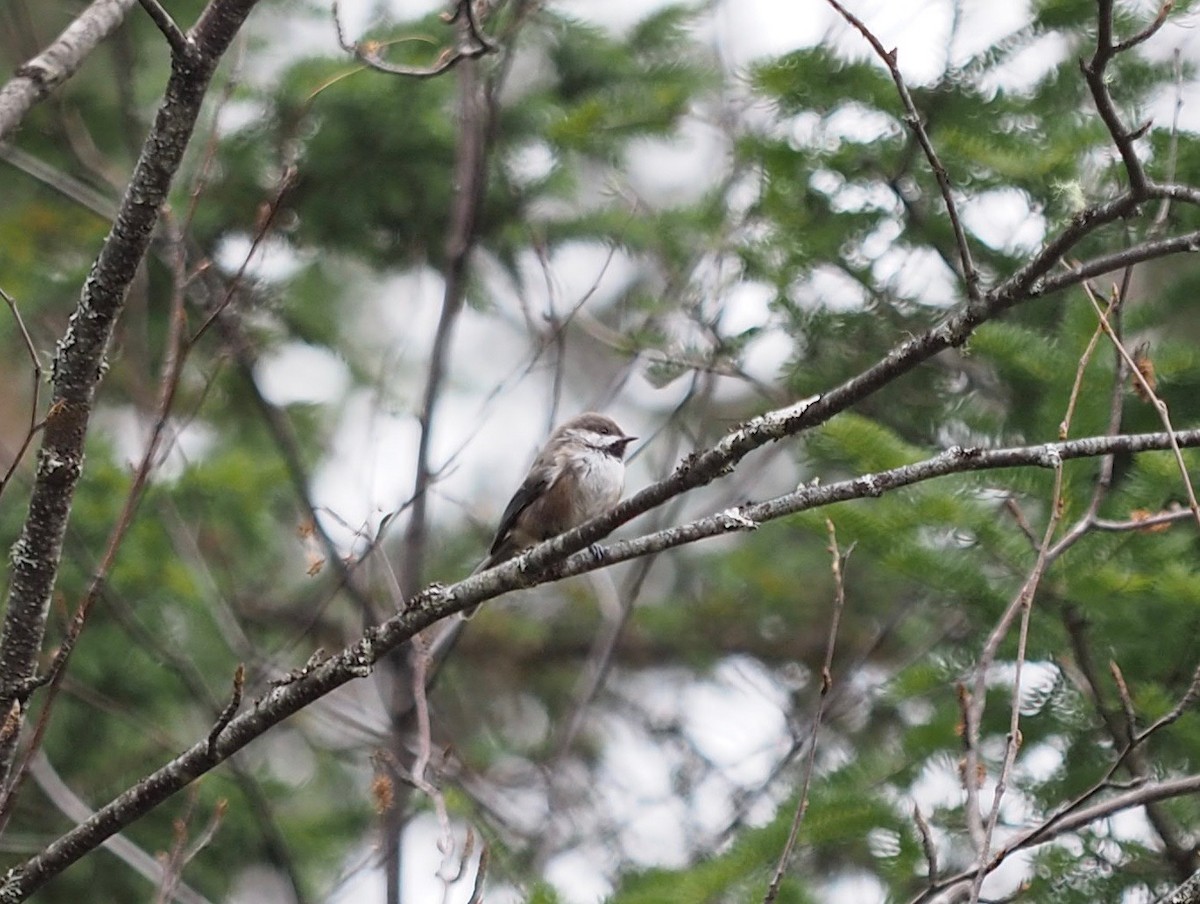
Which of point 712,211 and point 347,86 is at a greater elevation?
point 347,86

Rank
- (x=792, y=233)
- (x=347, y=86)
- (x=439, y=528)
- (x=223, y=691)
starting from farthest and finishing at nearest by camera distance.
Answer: (x=439, y=528)
(x=223, y=691)
(x=347, y=86)
(x=792, y=233)

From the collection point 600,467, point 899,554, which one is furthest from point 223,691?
point 899,554

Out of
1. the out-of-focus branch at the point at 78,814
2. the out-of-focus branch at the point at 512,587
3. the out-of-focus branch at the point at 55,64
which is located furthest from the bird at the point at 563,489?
the out-of-focus branch at the point at 55,64

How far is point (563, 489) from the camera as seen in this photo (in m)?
4.98

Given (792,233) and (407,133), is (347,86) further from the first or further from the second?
(792,233)

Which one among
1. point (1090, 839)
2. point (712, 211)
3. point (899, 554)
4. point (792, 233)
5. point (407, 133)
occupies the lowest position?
point (1090, 839)

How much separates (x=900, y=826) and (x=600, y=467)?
176 cm

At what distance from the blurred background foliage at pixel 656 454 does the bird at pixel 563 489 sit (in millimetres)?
359

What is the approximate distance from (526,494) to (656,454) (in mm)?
3532

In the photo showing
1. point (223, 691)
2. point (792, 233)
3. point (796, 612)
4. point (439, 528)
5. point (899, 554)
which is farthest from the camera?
point (439, 528)

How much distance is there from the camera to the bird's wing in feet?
16.4

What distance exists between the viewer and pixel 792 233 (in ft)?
15.6

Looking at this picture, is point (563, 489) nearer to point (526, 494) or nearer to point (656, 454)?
point (526, 494)

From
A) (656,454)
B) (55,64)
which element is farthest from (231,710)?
(656,454)
